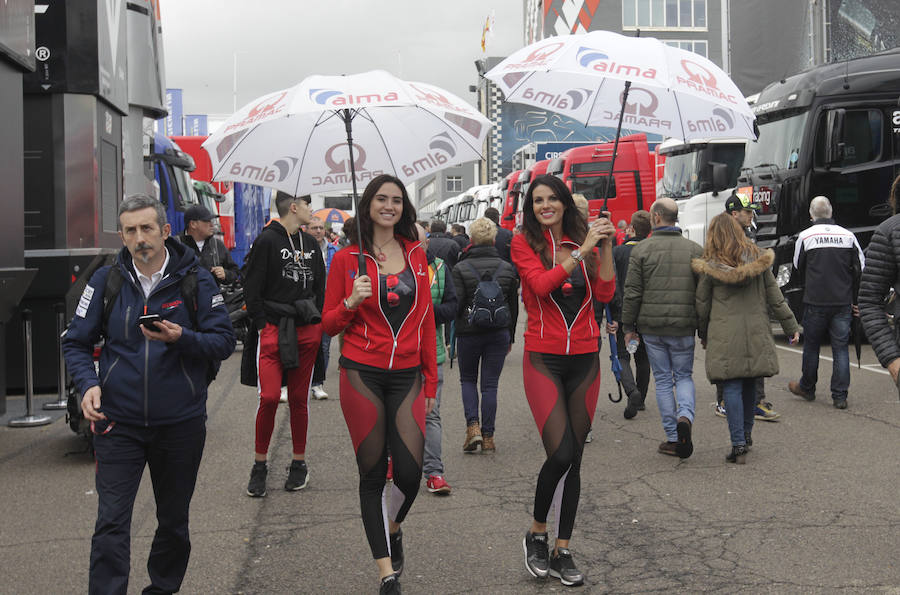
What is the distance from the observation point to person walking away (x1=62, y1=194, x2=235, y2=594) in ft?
13.3

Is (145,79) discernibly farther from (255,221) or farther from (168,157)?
(255,221)

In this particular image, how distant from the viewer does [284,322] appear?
6691 millimetres

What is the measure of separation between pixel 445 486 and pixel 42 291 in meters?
5.69

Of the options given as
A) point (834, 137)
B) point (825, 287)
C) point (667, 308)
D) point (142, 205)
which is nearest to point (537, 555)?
point (142, 205)

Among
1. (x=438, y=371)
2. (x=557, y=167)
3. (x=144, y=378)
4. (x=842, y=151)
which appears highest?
(x=557, y=167)

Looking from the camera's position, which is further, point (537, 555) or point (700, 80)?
point (700, 80)

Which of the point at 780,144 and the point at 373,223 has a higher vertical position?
the point at 780,144

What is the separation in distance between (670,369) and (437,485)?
220 centimetres

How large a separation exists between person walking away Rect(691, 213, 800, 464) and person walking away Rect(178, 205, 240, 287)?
466 centimetres

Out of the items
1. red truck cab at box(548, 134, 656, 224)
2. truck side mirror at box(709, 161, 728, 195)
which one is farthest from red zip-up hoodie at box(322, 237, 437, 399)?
red truck cab at box(548, 134, 656, 224)

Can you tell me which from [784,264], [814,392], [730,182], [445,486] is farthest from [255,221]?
[445,486]

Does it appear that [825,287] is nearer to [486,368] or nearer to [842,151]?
[486,368]

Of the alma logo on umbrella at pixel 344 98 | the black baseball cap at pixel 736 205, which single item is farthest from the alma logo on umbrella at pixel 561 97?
the black baseball cap at pixel 736 205

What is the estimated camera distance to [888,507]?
612 centimetres
